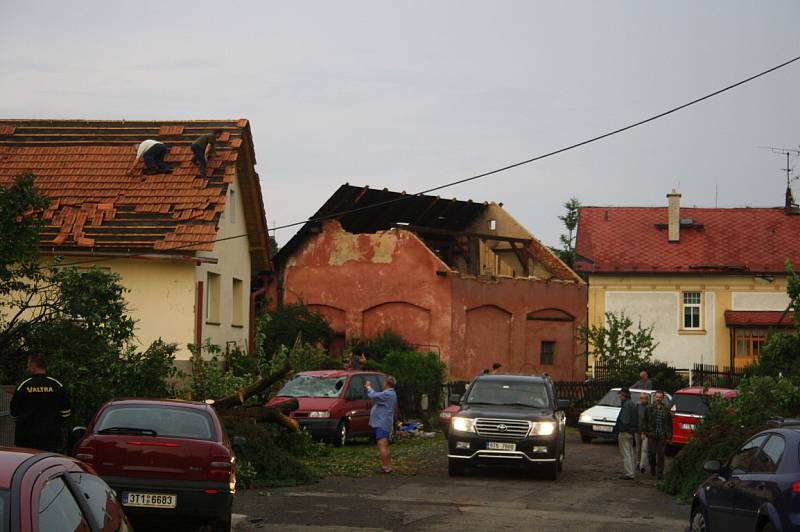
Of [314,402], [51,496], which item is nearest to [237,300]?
[314,402]

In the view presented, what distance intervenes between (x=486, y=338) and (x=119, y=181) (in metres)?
22.4

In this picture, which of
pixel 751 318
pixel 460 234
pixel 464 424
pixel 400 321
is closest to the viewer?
pixel 464 424

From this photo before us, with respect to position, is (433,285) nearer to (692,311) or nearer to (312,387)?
(692,311)

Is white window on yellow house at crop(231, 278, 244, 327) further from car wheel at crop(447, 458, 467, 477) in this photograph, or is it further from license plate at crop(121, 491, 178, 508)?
license plate at crop(121, 491, 178, 508)

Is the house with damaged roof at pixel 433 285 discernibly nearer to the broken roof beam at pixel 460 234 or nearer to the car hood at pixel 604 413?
the broken roof beam at pixel 460 234

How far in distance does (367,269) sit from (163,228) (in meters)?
20.9

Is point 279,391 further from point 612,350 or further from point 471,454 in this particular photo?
point 612,350

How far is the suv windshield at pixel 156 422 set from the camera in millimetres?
12883

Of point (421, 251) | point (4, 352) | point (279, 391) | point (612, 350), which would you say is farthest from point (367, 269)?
point (4, 352)

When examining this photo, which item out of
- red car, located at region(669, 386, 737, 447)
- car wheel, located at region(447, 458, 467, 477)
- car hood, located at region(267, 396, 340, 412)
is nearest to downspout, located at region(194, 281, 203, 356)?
car hood, located at region(267, 396, 340, 412)

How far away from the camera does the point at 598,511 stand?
1694cm

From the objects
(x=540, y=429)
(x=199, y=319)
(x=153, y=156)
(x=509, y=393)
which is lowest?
(x=540, y=429)

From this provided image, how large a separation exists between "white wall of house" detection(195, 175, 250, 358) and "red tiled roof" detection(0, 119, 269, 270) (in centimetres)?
81

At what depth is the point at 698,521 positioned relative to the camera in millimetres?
12297
